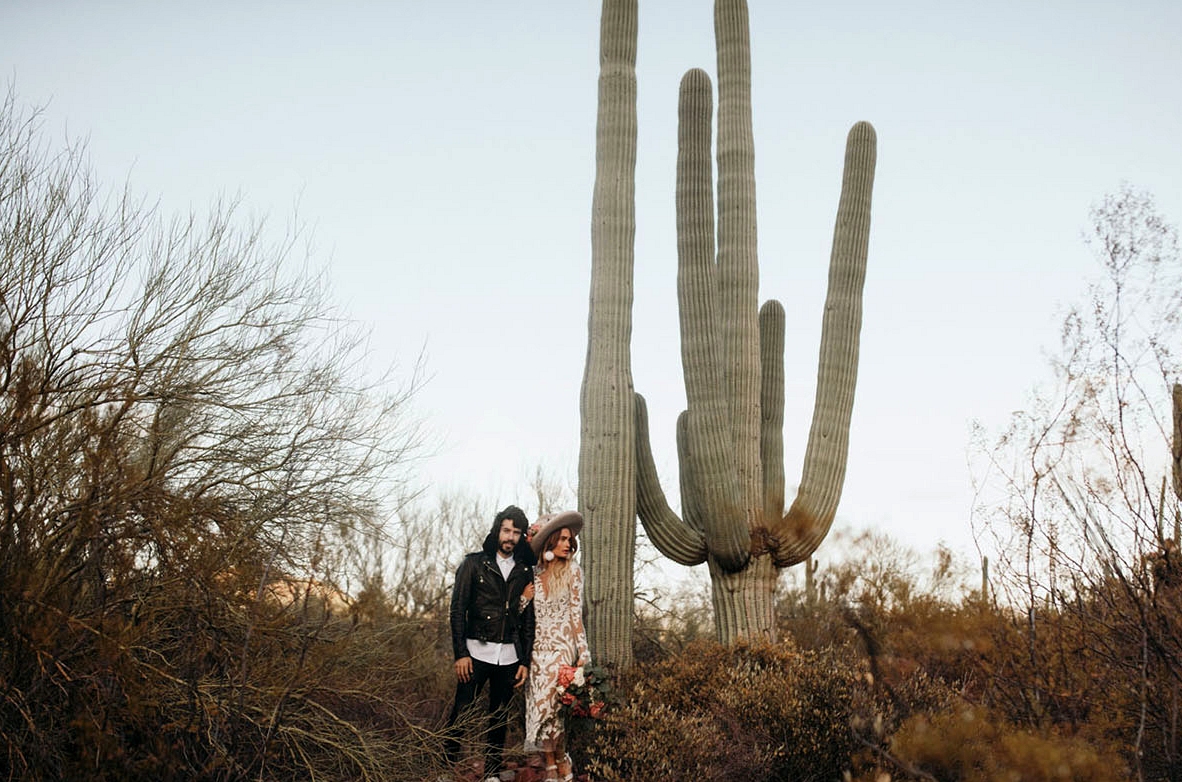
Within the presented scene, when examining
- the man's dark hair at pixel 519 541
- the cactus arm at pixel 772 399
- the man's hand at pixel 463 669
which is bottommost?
the man's hand at pixel 463 669

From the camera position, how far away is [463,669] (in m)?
7.39

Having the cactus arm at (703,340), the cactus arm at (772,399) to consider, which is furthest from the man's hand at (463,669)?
the cactus arm at (772,399)

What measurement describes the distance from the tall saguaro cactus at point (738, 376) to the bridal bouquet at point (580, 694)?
65.4 inches

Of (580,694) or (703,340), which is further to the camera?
(703,340)

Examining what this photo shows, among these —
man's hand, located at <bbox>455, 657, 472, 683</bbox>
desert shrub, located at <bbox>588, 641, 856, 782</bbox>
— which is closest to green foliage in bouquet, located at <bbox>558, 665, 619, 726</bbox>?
desert shrub, located at <bbox>588, 641, 856, 782</bbox>

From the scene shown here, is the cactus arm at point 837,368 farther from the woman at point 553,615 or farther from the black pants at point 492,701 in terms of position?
the black pants at point 492,701

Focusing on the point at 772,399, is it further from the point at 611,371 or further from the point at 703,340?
the point at 611,371

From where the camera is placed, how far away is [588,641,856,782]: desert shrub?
6508mm

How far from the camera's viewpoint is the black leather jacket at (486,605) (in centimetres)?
754

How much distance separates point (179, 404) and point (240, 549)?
2.36 metres

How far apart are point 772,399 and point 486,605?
13.9 feet

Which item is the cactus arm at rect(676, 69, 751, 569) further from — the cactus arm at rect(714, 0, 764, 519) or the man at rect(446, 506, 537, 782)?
the man at rect(446, 506, 537, 782)

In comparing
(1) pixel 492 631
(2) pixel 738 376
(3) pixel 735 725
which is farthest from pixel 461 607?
(2) pixel 738 376

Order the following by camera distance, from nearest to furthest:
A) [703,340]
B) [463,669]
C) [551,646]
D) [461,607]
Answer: [463,669] < [461,607] < [551,646] < [703,340]
